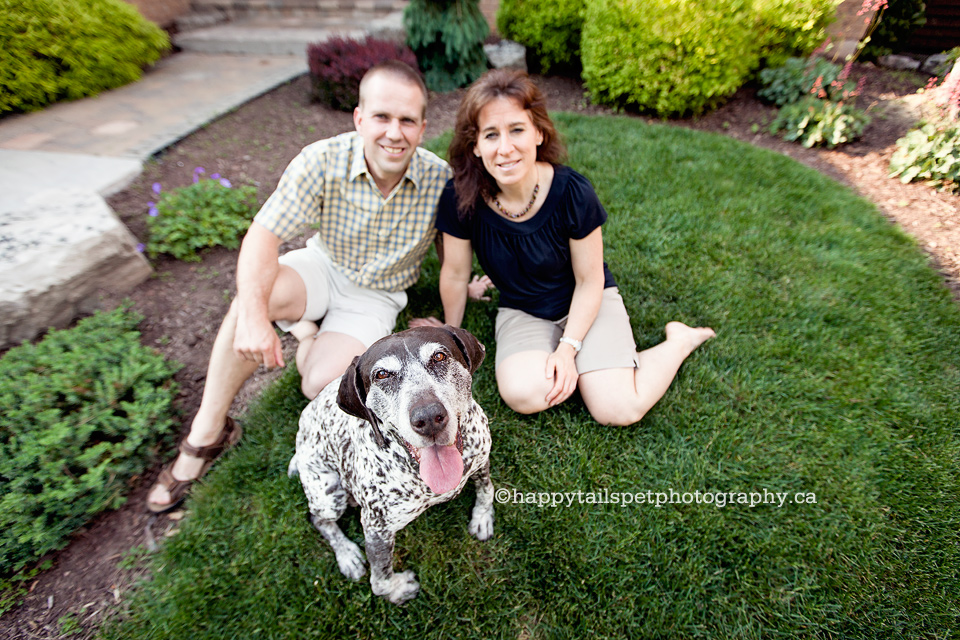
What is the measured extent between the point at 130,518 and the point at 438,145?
4476 millimetres

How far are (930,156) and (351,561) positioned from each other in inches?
245

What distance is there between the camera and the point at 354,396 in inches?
65.7

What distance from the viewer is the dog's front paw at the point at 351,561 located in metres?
2.22

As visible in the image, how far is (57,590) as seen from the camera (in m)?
2.25

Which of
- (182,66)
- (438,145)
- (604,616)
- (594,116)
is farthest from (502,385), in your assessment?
(182,66)

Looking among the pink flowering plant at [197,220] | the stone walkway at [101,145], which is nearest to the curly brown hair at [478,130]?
the pink flowering plant at [197,220]

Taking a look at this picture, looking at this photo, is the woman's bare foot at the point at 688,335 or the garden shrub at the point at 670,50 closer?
the woman's bare foot at the point at 688,335

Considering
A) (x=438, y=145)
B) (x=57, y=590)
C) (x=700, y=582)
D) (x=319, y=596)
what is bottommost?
(x=57, y=590)

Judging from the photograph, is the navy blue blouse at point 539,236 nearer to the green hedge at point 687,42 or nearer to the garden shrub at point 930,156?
the green hedge at point 687,42

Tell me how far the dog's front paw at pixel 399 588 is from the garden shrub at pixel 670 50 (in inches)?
233

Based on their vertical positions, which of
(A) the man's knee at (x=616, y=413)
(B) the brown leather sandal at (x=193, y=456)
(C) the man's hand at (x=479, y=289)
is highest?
(C) the man's hand at (x=479, y=289)

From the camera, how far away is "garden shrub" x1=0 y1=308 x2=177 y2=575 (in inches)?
88.0

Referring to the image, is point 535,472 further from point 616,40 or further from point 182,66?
point 182,66

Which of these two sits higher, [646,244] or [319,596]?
[646,244]
